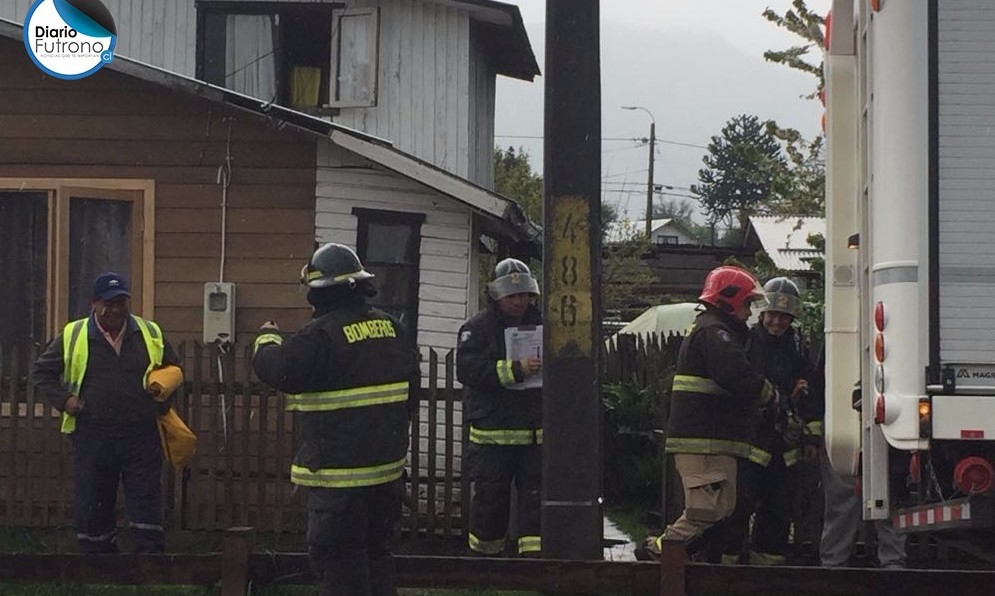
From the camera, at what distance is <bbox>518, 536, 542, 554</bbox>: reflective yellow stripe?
871cm

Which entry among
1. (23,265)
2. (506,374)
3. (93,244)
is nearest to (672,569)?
(506,374)

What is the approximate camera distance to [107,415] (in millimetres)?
8688

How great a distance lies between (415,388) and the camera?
732cm

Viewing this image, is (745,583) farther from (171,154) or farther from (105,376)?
(171,154)

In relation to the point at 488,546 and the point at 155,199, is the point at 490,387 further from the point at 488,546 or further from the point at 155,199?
the point at 155,199

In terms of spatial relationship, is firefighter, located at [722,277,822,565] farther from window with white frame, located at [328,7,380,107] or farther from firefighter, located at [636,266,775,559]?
window with white frame, located at [328,7,380,107]

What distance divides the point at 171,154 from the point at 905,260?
7737 millimetres

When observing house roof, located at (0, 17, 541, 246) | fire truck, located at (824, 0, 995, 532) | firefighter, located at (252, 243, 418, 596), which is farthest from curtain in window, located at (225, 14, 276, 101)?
fire truck, located at (824, 0, 995, 532)

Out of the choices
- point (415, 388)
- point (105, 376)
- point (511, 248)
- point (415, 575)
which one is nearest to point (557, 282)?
point (415, 388)

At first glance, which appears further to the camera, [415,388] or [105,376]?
[105,376]

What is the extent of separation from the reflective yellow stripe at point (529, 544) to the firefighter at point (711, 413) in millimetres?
805

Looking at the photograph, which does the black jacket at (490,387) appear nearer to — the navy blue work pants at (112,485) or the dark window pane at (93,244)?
the navy blue work pants at (112,485)

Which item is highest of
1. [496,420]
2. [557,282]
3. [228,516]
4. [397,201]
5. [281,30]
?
[281,30]

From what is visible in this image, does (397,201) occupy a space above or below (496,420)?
above
